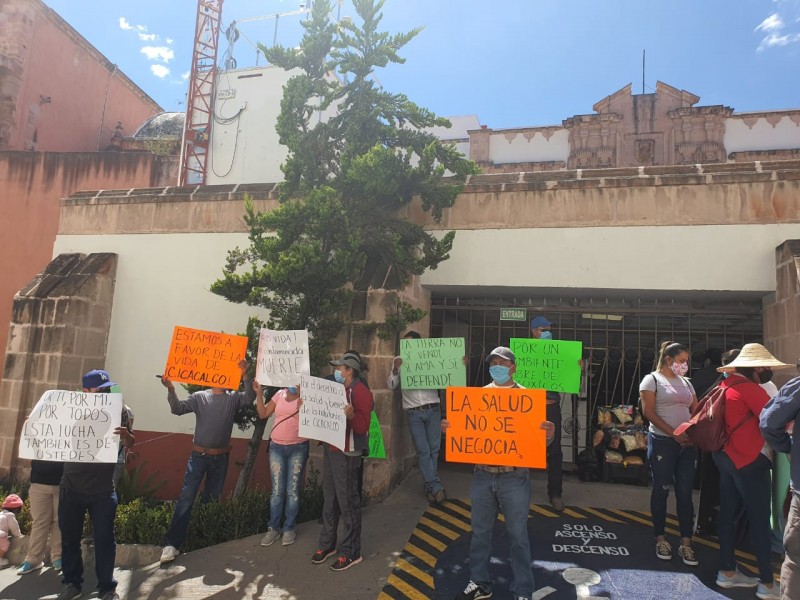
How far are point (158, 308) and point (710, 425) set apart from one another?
24.8ft

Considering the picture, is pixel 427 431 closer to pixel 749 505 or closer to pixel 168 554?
pixel 168 554

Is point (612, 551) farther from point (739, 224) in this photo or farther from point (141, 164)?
point (141, 164)

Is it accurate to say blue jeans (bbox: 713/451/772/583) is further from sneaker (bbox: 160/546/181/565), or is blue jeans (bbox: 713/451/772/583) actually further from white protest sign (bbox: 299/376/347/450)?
sneaker (bbox: 160/546/181/565)

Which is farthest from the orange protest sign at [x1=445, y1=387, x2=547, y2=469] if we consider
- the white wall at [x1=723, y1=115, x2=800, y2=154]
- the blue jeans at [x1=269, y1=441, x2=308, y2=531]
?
the white wall at [x1=723, y1=115, x2=800, y2=154]

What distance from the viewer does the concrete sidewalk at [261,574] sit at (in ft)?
14.6

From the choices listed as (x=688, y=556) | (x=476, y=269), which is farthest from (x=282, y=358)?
(x=688, y=556)

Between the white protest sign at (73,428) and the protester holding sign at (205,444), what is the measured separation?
2.88 feet

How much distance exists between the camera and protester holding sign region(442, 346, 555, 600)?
390 centimetres

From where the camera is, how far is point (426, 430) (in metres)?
6.30

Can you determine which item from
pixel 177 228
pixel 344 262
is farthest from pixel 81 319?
pixel 344 262

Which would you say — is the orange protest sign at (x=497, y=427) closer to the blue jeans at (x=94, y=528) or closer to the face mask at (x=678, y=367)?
the face mask at (x=678, y=367)

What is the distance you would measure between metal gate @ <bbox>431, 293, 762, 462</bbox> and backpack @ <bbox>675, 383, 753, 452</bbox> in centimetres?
271

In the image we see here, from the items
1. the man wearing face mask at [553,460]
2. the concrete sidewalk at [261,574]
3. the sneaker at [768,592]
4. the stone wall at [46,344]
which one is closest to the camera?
the sneaker at [768,592]

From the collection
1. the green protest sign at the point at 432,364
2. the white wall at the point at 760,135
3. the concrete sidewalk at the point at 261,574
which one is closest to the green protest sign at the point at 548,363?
the green protest sign at the point at 432,364
